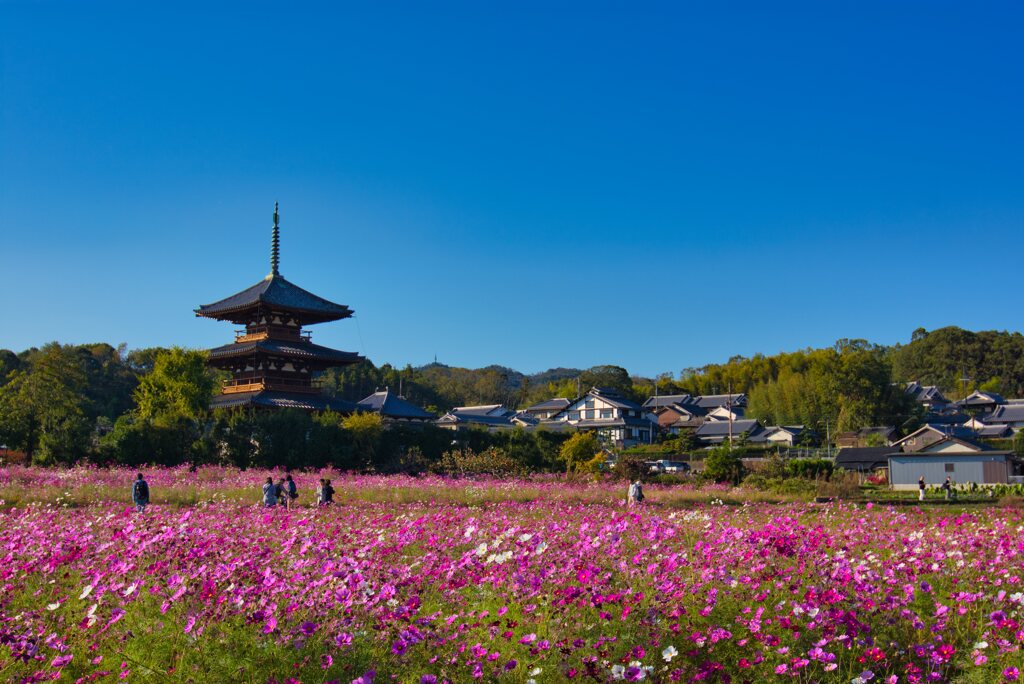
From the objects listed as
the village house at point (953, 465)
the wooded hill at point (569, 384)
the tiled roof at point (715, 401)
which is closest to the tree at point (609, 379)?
the wooded hill at point (569, 384)

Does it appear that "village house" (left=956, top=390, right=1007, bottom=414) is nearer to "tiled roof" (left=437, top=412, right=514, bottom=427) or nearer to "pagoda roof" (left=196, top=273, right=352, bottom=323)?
"tiled roof" (left=437, top=412, right=514, bottom=427)

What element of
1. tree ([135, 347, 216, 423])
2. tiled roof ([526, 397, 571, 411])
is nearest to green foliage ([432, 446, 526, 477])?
tree ([135, 347, 216, 423])

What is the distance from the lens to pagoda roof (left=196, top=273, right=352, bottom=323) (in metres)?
37.2

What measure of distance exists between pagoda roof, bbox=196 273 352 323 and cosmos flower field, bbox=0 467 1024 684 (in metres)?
30.7

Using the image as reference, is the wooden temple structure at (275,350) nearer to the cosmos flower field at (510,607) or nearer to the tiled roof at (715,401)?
the cosmos flower field at (510,607)

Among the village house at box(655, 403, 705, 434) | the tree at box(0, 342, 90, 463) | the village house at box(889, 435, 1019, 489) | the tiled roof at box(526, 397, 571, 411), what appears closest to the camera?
the tree at box(0, 342, 90, 463)

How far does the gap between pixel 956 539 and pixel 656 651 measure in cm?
404

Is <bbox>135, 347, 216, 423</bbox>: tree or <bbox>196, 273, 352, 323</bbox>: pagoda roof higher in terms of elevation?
<bbox>196, 273, 352, 323</bbox>: pagoda roof

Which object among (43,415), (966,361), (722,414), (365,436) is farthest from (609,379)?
(43,415)

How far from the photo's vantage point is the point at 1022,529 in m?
8.22

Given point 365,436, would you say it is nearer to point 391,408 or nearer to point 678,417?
point 391,408

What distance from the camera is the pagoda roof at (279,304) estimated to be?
122 ft

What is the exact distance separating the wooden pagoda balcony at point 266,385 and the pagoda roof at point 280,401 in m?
0.24

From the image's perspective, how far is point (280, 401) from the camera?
35438 mm
